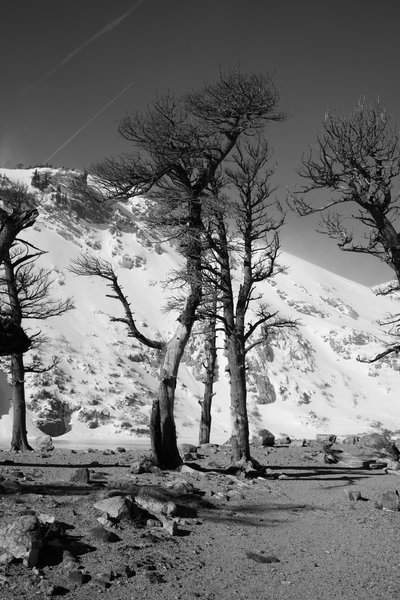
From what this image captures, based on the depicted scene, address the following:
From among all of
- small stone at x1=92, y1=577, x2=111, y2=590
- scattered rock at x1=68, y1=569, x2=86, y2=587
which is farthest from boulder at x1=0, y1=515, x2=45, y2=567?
small stone at x1=92, y1=577, x2=111, y2=590

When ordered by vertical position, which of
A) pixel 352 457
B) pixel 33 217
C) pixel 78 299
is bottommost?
pixel 352 457

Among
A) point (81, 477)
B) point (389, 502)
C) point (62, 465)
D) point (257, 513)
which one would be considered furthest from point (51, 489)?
point (389, 502)

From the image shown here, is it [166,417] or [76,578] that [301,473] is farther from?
[76,578]

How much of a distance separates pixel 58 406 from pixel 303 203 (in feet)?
108

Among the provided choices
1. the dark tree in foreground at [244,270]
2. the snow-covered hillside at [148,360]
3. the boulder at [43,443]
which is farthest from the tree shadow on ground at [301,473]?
the snow-covered hillside at [148,360]

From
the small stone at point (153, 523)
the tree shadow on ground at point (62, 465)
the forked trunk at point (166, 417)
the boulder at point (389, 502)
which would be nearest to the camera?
the small stone at point (153, 523)

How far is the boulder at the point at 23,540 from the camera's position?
4281mm

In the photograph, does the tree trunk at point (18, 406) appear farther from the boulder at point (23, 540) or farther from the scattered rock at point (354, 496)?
the boulder at point (23, 540)

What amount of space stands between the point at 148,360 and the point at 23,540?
49.5 m

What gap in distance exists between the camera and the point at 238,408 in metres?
11.8

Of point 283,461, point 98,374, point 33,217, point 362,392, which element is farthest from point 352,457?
point 362,392

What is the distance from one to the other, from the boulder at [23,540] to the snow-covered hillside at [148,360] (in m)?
24.9

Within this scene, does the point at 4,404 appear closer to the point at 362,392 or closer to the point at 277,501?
the point at 277,501

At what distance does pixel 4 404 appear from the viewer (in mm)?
36906
